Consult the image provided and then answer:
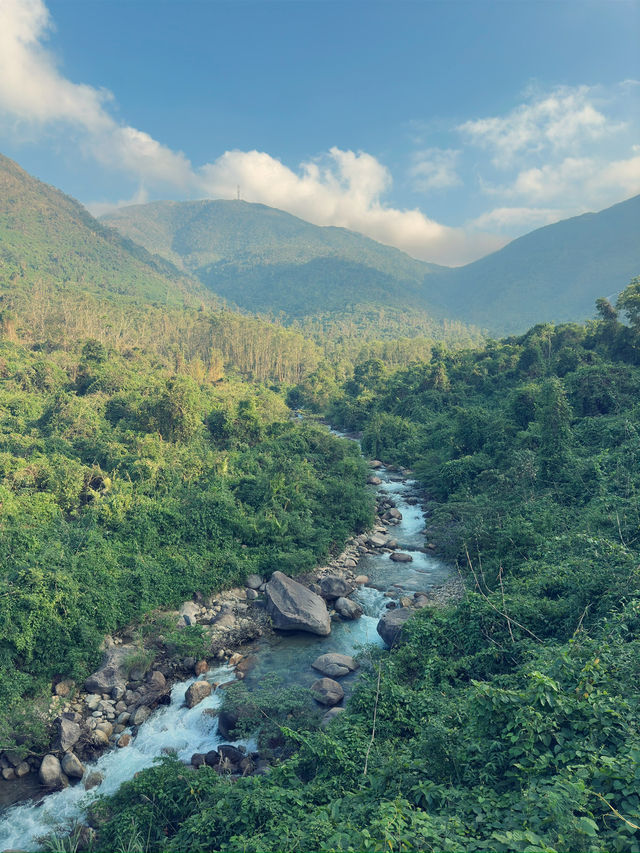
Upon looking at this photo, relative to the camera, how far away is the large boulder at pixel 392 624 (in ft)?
46.3

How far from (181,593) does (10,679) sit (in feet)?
18.5

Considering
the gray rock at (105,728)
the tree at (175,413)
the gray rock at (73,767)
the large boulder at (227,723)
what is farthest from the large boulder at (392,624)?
the tree at (175,413)

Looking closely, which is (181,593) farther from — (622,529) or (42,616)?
(622,529)

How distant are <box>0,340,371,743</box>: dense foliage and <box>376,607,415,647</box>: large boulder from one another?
4811 millimetres

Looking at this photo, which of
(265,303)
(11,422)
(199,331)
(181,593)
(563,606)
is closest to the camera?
(563,606)

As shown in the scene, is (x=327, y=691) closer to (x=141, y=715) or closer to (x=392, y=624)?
(x=392, y=624)

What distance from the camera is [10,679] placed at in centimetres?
1179

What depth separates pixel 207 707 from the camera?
12227 millimetres

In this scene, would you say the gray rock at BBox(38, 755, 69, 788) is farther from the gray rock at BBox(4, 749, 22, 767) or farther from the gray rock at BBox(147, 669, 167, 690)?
the gray rock at BBox(147, 669, 167, 690)

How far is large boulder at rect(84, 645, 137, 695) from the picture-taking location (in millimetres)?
12703

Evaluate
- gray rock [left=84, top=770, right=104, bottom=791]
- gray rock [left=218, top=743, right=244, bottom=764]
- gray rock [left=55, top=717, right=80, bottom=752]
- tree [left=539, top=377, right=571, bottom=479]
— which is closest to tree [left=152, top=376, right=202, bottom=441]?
gray rock [left=55, top=717, right=80, bottom=752]

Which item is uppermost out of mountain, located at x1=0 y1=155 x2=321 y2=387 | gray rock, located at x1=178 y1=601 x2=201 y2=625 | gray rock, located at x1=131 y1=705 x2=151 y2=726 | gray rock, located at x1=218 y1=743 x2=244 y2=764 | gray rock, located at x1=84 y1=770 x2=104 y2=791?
mountain, located at x1=0 y1=155 x2=321 y2=387

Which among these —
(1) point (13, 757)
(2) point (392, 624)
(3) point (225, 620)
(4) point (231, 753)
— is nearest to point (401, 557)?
(2) point (392, 624)

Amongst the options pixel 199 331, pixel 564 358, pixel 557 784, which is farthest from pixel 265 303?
pixel 557 784
